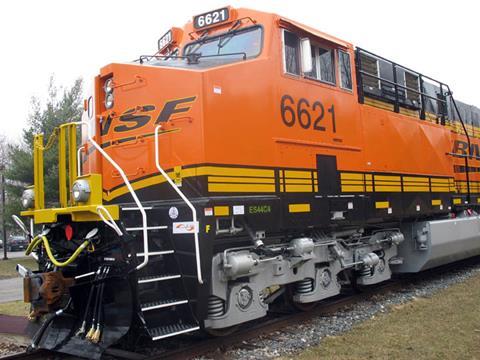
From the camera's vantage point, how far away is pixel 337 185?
7.14 metres

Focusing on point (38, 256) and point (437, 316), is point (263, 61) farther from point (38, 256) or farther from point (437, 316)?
point (437, 316)

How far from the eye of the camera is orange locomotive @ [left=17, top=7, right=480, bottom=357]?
16.7 feet

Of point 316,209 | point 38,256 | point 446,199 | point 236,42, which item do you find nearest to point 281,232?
point 316,209

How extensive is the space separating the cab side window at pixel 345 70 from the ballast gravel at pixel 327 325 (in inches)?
137

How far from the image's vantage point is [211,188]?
17.6ft

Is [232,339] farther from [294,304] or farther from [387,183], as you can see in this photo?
[387,183]

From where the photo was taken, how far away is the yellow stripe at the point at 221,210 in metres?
5.32

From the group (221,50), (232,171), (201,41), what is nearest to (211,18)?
(201,41)

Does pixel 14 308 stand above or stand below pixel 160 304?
below

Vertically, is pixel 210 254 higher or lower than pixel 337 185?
lower

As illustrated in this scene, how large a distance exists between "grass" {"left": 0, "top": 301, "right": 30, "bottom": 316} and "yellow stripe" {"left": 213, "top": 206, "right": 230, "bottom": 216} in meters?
4.69

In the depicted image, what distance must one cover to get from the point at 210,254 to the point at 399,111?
18.3ft

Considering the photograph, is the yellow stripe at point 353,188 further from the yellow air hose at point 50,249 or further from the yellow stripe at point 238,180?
the yellow air hose at point 50,249

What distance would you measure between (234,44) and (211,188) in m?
2.15
